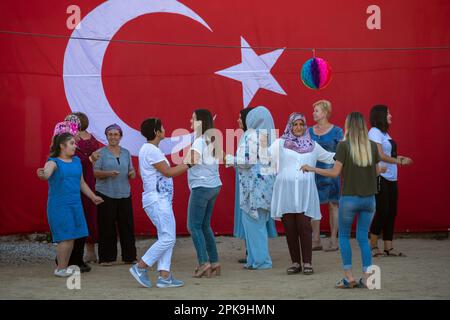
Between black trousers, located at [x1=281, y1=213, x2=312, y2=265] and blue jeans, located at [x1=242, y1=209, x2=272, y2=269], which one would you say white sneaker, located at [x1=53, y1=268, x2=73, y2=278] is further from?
black trousers, located at [x1=281, y1=213, x2=312, y2=265]

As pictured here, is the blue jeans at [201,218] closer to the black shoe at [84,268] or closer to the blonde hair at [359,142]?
the black shoe at [84,268]

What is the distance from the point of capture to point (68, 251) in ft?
25.1

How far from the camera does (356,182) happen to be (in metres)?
6.58

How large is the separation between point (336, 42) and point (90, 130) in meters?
3.26

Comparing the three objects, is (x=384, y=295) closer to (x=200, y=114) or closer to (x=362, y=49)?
(x=200, y=114)

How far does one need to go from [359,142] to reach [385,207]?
2101 millimetres

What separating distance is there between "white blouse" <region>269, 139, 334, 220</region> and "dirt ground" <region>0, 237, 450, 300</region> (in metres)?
0.63

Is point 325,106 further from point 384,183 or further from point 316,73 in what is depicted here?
point 384,183

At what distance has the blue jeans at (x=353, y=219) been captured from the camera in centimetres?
661

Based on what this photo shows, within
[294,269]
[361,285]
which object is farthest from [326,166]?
[361,285]

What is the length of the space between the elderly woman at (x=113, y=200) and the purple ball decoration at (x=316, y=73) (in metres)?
2.23

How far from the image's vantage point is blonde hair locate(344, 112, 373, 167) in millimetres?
6598

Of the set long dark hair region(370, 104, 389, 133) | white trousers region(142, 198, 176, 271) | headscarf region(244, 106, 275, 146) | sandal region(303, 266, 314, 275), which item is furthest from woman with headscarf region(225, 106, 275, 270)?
long dark hair region(370, 104, 389, 133)

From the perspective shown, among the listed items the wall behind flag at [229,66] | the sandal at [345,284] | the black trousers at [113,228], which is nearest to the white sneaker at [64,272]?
the black trousers at [113,228]
